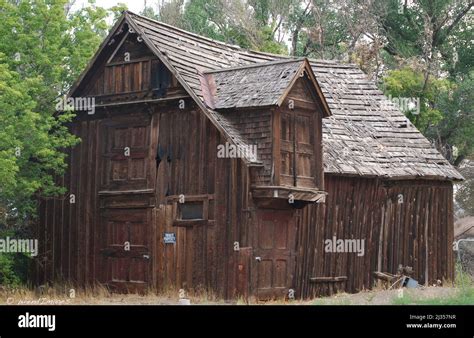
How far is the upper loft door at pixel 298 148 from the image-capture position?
25328 mm

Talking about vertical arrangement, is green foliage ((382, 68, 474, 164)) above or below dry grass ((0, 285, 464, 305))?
above

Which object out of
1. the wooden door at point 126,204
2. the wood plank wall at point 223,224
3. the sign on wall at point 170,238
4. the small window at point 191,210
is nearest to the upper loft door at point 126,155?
the wooden door at point 126,204

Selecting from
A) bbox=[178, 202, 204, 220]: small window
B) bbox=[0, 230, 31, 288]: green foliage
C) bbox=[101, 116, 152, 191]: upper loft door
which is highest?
bbox=[101, 116, 152, 191]: upper loft door

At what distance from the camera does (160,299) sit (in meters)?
25.3

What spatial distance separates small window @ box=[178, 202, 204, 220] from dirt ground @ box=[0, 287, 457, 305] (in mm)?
2138

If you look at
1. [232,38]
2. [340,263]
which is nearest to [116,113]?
[340,263]

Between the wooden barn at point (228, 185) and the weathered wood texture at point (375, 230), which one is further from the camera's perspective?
the weathered wood texture at point (375, 230)

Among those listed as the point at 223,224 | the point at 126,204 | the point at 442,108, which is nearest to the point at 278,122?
the point at 223,224

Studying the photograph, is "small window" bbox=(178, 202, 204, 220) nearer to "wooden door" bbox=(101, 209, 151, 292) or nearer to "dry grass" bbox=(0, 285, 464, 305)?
"wooden door" bbox=(101, 209, 151, 292)

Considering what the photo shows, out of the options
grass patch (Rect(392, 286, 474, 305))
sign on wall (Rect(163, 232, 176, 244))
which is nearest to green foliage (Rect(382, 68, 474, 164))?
sign on wall (Rect(163, 232, 176, 244))

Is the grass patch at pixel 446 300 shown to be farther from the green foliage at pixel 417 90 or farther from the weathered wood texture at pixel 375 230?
the green foliage at pixel 417 90

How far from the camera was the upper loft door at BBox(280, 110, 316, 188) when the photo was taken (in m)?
25.3

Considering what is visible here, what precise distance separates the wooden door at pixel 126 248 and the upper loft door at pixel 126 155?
820 mm

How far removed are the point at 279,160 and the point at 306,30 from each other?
27.5 m
